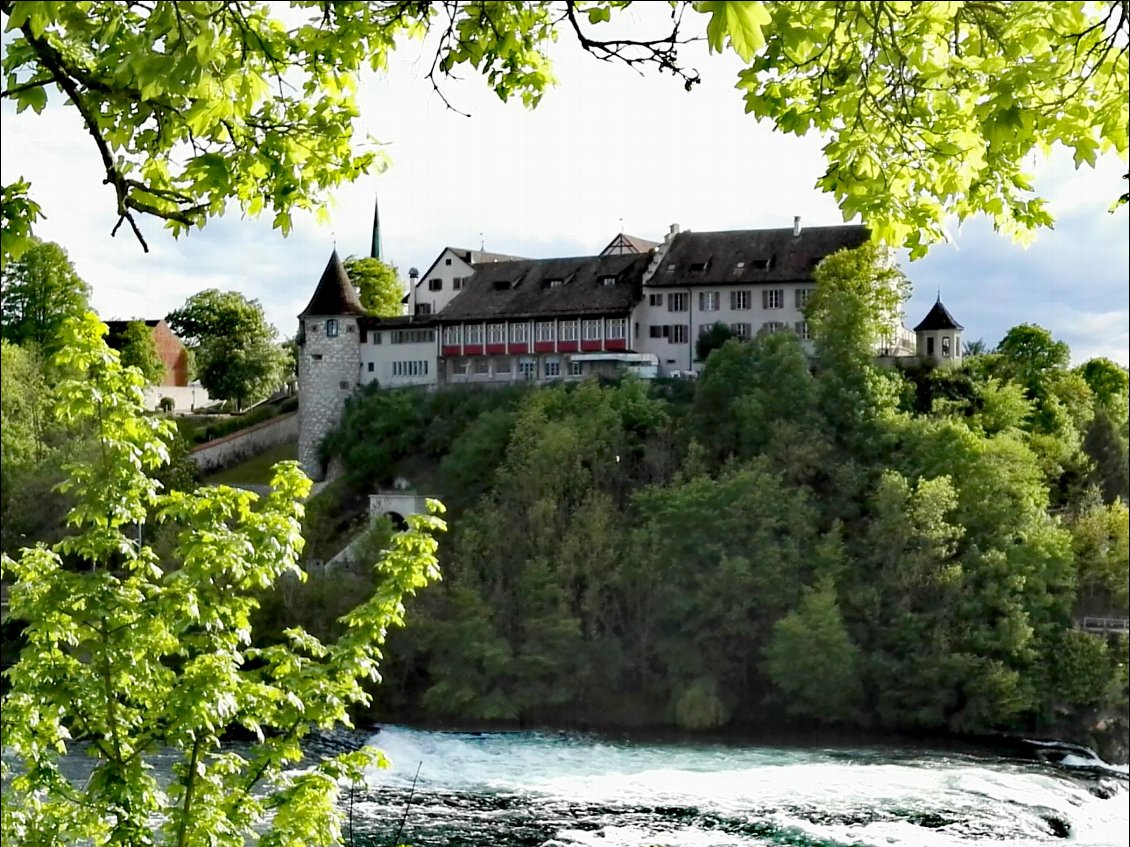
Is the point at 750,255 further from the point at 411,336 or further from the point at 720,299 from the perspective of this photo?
the point at 411,336

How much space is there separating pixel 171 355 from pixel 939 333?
47.9ft

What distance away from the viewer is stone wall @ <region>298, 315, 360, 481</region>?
28625 mm

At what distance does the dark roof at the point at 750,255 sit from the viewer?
2706 cm

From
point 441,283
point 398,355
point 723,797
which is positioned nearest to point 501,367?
point 398,355

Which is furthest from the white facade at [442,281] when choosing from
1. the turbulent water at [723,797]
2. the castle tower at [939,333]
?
the turbulent water at [723,797]

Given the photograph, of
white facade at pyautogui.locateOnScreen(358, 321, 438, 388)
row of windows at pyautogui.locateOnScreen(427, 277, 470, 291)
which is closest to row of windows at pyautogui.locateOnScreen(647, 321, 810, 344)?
white facade at pyautogui.locateOnScreen(358, 321, 438, 388)

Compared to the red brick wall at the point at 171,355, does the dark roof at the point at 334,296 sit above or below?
above

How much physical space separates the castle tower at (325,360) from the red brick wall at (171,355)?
3073 mm

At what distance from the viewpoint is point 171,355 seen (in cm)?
2498

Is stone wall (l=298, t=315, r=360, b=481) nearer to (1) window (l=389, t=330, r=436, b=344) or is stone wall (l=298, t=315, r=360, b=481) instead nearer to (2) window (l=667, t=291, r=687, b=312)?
(1) window (l=389, t=330, r=436, b=344)

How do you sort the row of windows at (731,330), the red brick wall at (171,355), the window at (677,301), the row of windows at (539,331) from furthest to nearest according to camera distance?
the row of windows at (539,331) → the window at (677,301) → the row of windows at (731,330) → the red brick wall at (171,355)

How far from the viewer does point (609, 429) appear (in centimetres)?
2303

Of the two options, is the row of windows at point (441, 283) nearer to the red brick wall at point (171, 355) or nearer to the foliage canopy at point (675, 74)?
the red brick wall at point (171, 355)

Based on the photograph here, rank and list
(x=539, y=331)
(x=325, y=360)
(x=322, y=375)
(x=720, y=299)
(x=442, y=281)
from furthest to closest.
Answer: (x=442, y=281) < (x=325, y=360) < (x=322, y=375) < (x=539, y=331) < (x=720, y=299)
